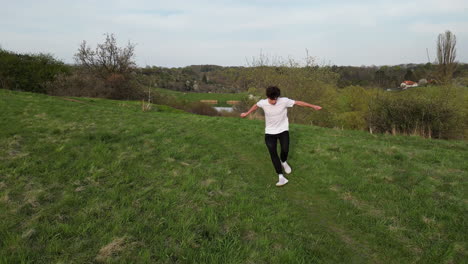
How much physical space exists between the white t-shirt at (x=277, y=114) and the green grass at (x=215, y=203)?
1260 millimetres

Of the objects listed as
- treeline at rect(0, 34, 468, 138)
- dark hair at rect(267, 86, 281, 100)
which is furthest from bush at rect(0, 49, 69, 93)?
dark hair at rect(267, 86, 281, 100)

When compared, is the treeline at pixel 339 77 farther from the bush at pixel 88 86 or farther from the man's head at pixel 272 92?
the man's head at pixel 272 92

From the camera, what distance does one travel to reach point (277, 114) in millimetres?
5629

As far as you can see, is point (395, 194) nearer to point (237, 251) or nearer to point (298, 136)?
point (237, 251)

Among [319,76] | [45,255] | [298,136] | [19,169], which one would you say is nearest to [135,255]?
[45,255]

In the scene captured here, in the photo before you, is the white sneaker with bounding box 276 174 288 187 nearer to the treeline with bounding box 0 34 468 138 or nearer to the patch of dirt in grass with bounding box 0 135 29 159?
the patch of dirt in grass with bounding box 0 135 29 159

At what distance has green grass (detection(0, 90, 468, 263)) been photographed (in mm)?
3180

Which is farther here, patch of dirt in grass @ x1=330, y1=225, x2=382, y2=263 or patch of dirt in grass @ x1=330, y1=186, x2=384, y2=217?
patch of dirt in grass @ x1=330, y1=186, x2=384, y2=217

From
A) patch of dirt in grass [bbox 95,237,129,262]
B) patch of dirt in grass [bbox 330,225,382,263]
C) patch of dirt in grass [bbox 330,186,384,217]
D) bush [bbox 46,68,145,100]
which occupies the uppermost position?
bush [bbox 46,68,145,100]

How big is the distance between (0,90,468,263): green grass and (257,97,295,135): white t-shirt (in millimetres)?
1260

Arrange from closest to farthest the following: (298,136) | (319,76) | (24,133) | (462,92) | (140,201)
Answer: (140,201) → (24,133) → (298,136) → (462,92) → (319,76)

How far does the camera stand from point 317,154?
801 centimetres

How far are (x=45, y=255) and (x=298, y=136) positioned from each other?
368 inches

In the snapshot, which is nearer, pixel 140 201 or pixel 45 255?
pixel 45 255
